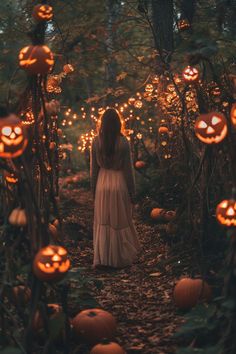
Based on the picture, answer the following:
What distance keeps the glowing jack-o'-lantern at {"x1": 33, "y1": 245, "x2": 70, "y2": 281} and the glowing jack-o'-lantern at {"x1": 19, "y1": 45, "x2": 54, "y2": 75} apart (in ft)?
4.08

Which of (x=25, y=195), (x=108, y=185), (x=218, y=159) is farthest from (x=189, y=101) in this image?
(x=25, y=195)

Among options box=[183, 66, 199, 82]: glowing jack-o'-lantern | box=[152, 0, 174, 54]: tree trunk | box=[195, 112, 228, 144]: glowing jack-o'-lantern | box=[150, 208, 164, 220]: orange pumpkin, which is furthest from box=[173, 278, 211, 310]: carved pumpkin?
box=[152, 0, 174, 54]: tree trunk

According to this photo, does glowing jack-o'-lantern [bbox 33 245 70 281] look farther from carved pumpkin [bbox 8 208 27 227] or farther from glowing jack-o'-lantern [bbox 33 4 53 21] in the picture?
glowing jack-o'-lantern [bbox 33 4 53 21]

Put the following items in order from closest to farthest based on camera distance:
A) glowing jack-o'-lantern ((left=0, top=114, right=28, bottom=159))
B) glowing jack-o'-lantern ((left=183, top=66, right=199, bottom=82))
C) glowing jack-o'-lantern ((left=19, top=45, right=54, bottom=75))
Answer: glowing jack-o'-lantern ((left=0, top=114, right=28, bottom=159)), glowing jack-o'-lantern ((left=19, top=45, right=54, bottom=75)), glowing jack-o'-lantern ((left=183, top=66, right=199, bottom=82))

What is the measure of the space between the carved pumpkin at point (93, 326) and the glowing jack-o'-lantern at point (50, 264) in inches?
28.2

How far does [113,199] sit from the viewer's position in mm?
7375

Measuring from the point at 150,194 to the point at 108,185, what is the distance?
3.64 metres

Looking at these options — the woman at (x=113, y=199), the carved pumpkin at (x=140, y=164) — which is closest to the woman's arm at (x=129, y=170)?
the woman at (x=113, y=199)

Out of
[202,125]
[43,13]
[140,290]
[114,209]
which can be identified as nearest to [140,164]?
[114,209]

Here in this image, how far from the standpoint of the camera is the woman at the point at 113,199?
7.22m

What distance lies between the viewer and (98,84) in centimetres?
2184

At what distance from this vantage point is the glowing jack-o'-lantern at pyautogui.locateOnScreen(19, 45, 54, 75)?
3967 mm

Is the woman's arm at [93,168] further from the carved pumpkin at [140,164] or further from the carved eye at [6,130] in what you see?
the carved pumpkin at [140,164]

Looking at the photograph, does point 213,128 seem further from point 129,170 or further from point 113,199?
point 113,199
